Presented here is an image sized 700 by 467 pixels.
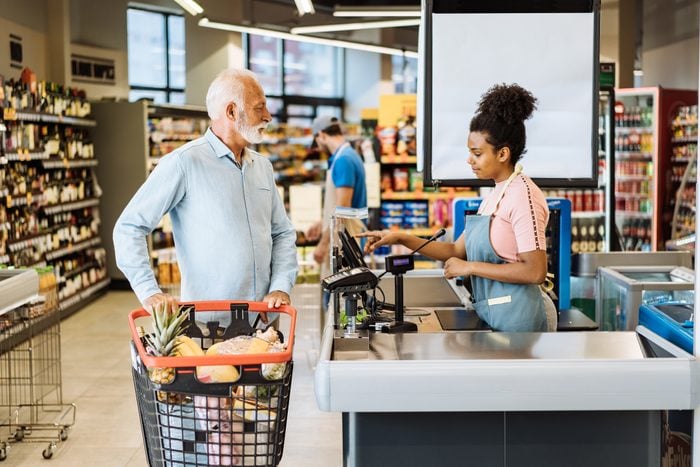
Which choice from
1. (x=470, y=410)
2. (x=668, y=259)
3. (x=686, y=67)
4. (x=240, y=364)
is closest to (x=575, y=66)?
(x=470, y=410)

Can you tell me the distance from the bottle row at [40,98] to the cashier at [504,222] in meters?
5.40

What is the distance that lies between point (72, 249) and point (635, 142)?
6398 millimetres

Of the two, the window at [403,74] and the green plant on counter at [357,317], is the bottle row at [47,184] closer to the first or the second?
the green plant on counter at [357,317]

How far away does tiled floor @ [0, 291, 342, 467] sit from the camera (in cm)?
495

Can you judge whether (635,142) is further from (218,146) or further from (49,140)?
(218,146)

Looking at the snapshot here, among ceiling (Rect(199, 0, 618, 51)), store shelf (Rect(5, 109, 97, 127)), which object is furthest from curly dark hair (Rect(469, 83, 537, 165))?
ceiling (Rect(199, 0, 618, 51))

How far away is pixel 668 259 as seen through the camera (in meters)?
5.52

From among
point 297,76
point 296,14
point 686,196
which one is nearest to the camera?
point 686,196

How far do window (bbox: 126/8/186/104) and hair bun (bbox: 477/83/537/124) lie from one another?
489 inches

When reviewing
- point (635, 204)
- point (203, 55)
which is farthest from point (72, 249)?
point (635, 204)

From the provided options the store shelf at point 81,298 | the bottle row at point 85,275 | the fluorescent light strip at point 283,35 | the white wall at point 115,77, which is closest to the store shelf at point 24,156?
the bottle row at point 85,275

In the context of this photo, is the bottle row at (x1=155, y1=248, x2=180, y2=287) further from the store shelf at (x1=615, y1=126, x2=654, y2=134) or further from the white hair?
the white hair

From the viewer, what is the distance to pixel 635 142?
1066 cm

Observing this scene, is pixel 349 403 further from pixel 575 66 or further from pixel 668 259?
pixel 668 259
